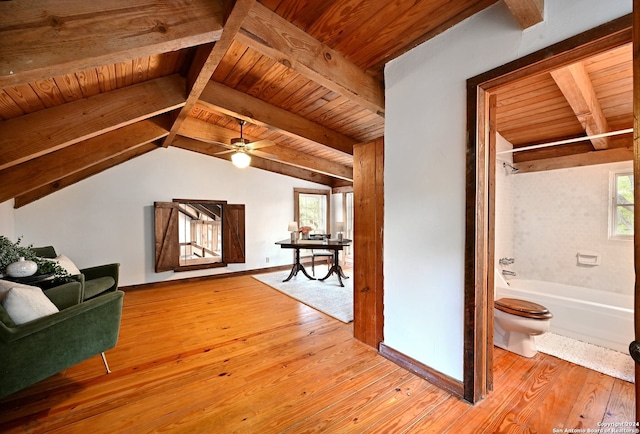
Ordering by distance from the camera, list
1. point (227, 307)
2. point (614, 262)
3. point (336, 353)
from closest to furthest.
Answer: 1. point (336, 353)
2. point (614, 262)
3. point (227, 307)

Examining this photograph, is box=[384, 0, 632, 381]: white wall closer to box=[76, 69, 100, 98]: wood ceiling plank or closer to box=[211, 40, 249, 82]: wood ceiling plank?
box=[211, 40, 249, 82]: wood ceiling plank

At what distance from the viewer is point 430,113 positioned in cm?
198

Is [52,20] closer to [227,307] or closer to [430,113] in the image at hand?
[430,113]

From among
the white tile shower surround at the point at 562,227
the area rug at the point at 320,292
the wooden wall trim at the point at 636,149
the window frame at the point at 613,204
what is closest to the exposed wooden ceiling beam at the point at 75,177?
the area rug at the point at 320,292

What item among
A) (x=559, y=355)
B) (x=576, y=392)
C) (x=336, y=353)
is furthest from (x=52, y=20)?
(x=559, y=355)

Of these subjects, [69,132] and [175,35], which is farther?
[69,132]

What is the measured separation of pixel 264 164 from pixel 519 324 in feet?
16.9

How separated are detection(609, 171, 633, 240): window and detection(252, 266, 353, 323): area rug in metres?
3.36

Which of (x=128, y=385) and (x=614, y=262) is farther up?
(x=614, y=262)

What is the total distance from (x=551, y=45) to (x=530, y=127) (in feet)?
7.47

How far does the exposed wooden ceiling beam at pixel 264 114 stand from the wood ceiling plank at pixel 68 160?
124 cm

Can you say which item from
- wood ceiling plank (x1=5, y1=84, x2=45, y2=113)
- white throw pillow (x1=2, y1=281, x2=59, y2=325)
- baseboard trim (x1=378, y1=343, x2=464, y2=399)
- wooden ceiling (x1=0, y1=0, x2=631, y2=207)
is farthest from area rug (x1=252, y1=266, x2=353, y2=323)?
wood ceiling plank (x1=5, y1=84, x2=45, y2=113)

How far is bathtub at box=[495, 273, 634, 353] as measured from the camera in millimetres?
2346

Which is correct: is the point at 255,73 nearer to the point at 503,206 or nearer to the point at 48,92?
the point at 48,92
